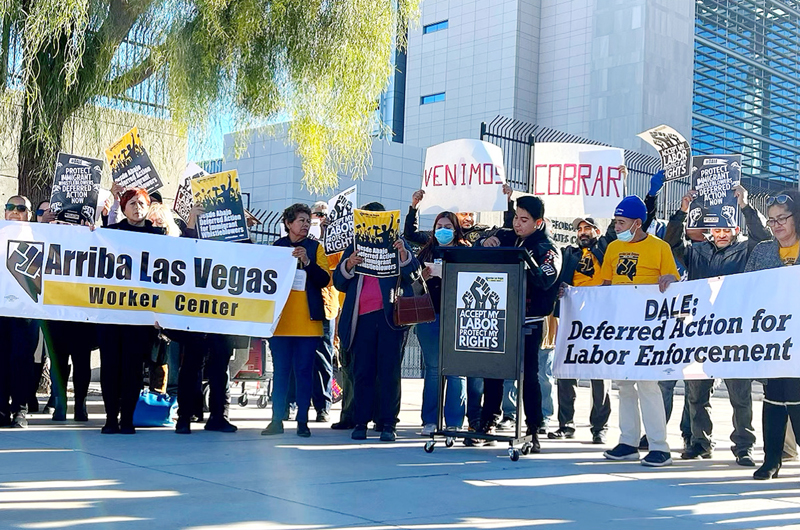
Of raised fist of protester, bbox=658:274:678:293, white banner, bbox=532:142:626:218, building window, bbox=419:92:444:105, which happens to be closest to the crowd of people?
raised fist of protester, bbox=658:274:678:293

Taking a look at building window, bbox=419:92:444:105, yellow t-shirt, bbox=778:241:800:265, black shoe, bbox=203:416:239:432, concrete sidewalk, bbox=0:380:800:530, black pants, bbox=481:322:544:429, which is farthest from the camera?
building window, bbox=419:92:444:105

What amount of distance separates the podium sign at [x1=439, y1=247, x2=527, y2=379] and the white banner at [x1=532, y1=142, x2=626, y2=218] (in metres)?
3.71

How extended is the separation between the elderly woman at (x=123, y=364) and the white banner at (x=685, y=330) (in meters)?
3.74

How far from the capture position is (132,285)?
8.90 metres

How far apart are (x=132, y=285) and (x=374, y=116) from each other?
520 cm

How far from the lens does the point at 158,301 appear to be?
8.94 meters

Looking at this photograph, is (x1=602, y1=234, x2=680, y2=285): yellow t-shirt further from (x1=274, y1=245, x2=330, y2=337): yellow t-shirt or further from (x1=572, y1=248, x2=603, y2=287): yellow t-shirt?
(x1=274, y1=245, x2=330, y2=337): yellow t-shirt

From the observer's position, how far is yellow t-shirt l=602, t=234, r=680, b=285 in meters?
7.98

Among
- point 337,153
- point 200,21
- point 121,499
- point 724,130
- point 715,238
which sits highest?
point 724,130

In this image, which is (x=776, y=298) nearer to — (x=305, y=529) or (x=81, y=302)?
(x=305, y=529)

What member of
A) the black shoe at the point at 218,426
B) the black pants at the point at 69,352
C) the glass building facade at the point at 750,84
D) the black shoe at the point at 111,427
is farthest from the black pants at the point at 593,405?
the glass building facade at the point at 750,84

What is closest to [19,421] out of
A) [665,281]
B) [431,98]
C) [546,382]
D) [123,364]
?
[123,364]

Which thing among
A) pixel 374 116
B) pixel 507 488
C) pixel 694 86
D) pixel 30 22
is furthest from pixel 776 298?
pixel 694 86

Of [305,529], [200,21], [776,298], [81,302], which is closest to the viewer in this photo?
[305,529]
